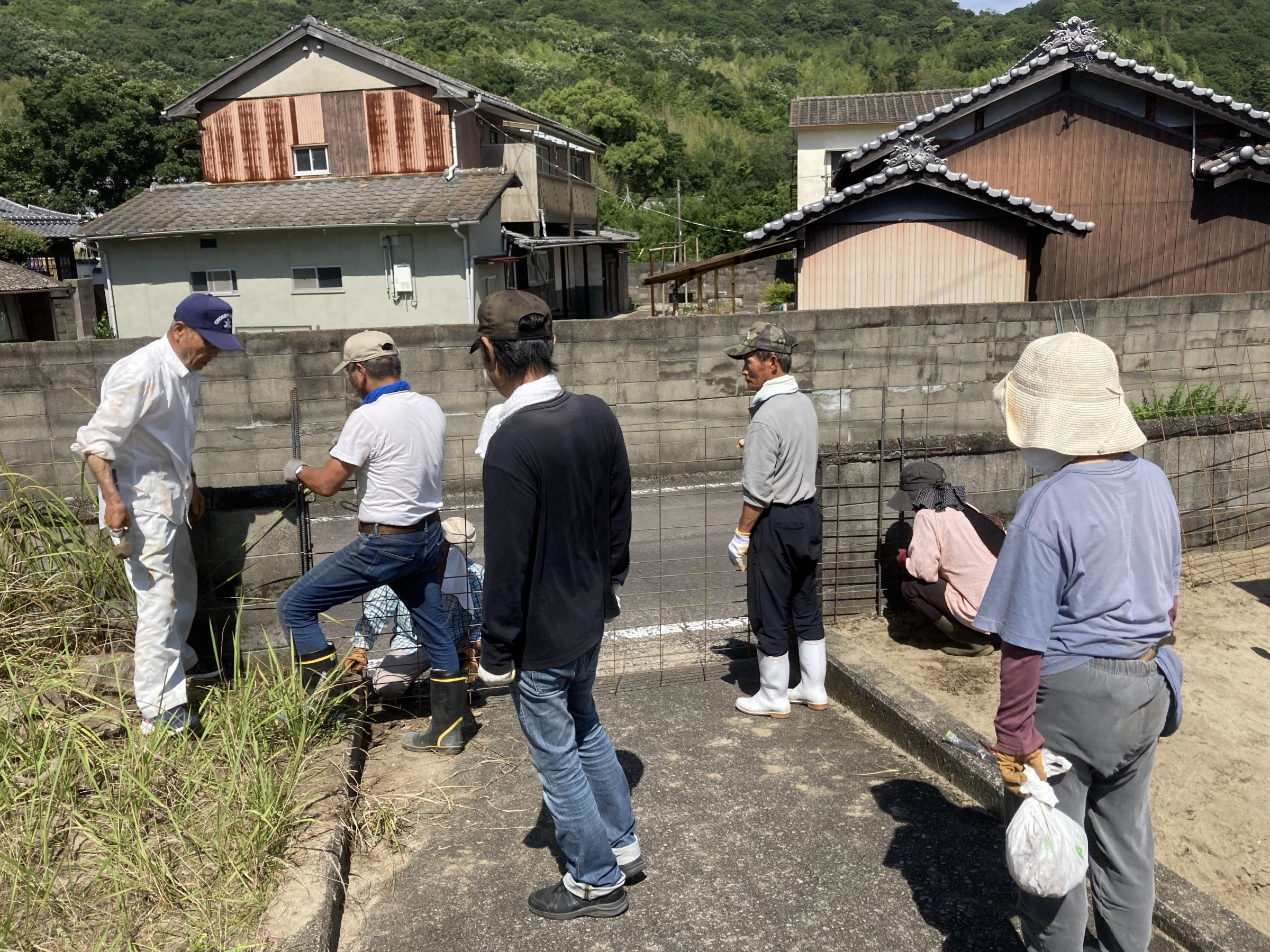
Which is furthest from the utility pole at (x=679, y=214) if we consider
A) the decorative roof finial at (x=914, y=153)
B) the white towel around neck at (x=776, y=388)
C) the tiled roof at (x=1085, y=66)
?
the white towel around neck at (x=776, y=388)

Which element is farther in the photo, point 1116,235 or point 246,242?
point 246,242

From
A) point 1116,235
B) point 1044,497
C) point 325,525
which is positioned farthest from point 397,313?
point 1044,497

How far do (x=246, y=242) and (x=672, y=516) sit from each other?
48.5ft

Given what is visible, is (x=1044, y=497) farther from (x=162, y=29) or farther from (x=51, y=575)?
(x=162, y=29)

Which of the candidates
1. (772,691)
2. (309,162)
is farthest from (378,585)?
(309,162)

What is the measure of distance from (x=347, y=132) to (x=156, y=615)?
69.3 feet

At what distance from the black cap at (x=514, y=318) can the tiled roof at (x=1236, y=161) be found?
13206 mm

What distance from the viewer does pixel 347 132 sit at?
886 inches

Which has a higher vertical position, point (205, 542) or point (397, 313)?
point (397, 313)

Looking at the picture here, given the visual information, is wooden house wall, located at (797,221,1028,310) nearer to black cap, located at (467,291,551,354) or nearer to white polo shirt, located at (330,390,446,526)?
white polo shirt, located at (330,390,446,526)

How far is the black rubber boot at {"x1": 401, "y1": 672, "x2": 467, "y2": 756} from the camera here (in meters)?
4.03

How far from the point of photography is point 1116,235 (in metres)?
13.8

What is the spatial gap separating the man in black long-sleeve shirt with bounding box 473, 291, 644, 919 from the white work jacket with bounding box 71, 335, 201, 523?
4.70 feet

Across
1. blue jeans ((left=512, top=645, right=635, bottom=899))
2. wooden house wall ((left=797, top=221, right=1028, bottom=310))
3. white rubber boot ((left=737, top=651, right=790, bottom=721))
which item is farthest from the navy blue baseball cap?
wooden house wall ((left=797, top=221, right=1028, bottom=310))
